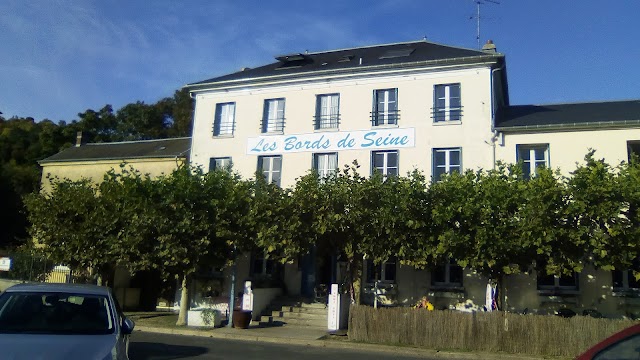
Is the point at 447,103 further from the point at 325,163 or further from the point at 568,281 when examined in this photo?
the point at 568,281

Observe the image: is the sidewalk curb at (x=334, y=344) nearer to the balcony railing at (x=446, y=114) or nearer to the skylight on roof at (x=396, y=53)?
the balcony railing at (x=446, y=114)

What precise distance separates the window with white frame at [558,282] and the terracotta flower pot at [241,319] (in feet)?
34.0

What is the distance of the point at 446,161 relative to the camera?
2106cm

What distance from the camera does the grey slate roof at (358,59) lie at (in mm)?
21875

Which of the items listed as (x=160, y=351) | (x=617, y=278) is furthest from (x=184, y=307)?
(x=617, y=278)

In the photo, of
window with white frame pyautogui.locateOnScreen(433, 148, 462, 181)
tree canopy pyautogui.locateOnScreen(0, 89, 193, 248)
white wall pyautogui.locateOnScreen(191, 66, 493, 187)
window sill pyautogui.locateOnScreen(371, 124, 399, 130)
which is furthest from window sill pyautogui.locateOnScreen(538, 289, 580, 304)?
tree canopy pyautogui.locateOnScreen(0, 89, 193, 248)

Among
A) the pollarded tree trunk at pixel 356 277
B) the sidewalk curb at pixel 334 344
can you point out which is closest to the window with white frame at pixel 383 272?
the pollarded tree trunk at pixel 356 277

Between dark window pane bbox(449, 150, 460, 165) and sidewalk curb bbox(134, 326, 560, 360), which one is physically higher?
dark window pane bbox(449, 150, 460, 165)

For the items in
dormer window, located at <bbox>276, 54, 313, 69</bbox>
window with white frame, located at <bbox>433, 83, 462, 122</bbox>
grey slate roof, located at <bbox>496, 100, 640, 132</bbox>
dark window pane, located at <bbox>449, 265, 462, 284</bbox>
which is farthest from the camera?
dormer window, located at <bbox>276, 54, 313, 69</bbox>

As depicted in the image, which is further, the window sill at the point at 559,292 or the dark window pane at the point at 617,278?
the window sill at the point at 559,292

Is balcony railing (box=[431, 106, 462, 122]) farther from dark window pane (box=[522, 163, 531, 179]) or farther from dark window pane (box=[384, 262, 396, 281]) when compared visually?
dark window pane (box=[384, 262, 396, 281])

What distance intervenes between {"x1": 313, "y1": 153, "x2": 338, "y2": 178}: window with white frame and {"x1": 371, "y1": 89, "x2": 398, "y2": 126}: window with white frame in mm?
2196

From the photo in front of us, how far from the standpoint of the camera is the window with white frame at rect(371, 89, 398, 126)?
22203 millimetres

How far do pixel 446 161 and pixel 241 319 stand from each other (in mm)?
9653
